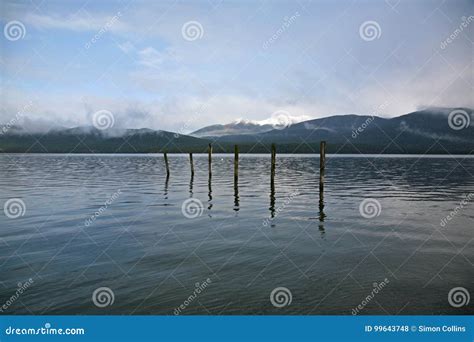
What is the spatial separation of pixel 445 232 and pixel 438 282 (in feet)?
25.2

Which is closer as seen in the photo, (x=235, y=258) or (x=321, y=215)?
(x=235, y=258)

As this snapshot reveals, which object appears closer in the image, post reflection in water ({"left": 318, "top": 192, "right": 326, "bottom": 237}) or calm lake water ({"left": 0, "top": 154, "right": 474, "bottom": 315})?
calm lake water ({"left": 0, "top": 154, "right": 474, "bottom": 315})

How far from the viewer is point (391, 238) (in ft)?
52.8

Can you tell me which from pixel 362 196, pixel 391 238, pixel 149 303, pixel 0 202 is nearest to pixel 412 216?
pixel 391 238

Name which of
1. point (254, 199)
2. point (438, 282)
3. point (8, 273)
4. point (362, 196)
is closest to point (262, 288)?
point (438, 282)

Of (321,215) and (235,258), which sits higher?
(321,215)

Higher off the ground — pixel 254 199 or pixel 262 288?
pixel 254 199

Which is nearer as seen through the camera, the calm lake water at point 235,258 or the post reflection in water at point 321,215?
the calm lake water at point 235,258

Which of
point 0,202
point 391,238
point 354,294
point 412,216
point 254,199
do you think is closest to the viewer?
point 354,294

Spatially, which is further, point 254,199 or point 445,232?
point 254,199

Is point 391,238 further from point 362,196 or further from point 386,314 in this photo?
point 362,196

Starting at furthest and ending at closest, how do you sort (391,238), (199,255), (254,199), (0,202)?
(254,199), (0,202), (391,238), (199,255)

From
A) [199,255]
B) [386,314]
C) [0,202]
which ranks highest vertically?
[0,202]

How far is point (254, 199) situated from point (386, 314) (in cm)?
1990
